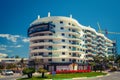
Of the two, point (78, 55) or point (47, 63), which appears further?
point (78, 55)

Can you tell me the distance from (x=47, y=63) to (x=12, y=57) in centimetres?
9761

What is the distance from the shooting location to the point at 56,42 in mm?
89938

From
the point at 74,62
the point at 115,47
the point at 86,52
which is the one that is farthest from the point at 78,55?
the point at 115,47

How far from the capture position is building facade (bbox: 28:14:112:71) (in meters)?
88.0

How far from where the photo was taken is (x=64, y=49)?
90562 millimetres

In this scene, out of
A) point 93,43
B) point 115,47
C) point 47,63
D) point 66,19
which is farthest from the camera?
point 115,47

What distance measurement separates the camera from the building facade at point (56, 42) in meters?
88.0

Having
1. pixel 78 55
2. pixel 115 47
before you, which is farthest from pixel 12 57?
pixel 78 55

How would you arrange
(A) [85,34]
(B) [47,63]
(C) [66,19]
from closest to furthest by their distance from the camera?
1. (B) [47,63]
2. (C) [66,19]
3. (A) [85,34]

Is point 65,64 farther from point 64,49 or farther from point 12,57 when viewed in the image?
point 12,57

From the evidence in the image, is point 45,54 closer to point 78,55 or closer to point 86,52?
point 78,55

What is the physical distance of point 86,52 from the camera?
10981cm

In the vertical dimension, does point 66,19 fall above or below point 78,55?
above

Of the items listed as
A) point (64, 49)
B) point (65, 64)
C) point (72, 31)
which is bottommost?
point (65, 64)
